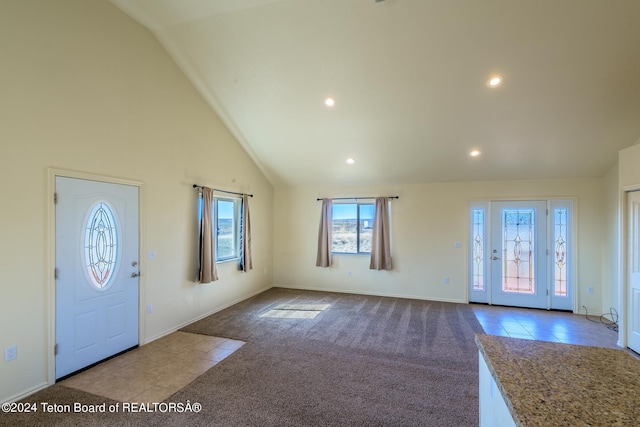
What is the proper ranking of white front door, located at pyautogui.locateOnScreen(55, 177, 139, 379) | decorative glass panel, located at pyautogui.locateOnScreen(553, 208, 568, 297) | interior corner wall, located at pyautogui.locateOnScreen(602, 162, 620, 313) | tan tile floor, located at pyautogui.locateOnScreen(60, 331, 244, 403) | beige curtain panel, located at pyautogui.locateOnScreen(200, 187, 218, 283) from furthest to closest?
decorative glass panel, located at pyautogui.locateOnScreen(553, 208, 568, 297), interior corner wall, located at pyautogui.locateOnScreen(602, 162, 620, 313), beige curtain panel, located at pyautogui.locateOnScreen(200, 187, 218, 283), white front door, located at pyautogui.locateOnScreen(55, 177, 139, 379), tan tile floor, located at pyautogui.locateOnScreen(60, 331, 244, 403)

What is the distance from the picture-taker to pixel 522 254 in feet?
18.0

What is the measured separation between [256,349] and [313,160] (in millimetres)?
3442

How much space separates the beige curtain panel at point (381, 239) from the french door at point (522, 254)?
158 centimetres

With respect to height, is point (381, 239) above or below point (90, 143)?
below

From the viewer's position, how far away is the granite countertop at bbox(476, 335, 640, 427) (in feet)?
2.94

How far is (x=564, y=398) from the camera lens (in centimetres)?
99

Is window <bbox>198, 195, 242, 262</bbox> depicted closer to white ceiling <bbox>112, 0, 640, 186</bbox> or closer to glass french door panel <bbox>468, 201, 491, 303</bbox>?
white ceiling <bbox>112, 0, 640, 186</bbox>

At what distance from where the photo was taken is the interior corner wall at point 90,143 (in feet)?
8.38

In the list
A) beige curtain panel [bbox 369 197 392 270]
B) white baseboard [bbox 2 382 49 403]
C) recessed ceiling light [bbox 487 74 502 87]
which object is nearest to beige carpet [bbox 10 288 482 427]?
white baseboard [bbox 2 382 49 403]

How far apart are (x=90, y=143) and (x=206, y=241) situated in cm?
198

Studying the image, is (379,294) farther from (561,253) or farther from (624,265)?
(624,265)

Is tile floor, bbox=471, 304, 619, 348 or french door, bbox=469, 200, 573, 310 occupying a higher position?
french door, bbox=469, 200, 573, 310

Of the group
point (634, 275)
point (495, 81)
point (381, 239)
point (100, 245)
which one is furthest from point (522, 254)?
point (100, 245)

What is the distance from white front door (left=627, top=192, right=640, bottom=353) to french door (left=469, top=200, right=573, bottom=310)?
1751 mm
